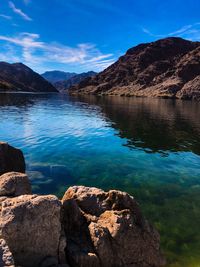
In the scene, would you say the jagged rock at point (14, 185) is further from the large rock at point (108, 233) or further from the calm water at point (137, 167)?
the calm water at point (137, 167)

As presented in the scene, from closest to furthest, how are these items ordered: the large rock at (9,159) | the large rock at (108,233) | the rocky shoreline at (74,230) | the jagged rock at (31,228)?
1. the jagged rock at (31,228)
2. the rocky shoreline at (74,230)
3. the large rock at (108,233)
4. the large rock at (9,159)

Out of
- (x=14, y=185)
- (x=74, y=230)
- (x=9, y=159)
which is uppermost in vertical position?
(x=14, y=185)

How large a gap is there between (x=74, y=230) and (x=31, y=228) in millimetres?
2955

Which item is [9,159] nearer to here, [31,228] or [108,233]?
[108,233]

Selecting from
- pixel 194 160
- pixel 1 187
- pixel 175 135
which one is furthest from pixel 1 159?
pixel 175 135

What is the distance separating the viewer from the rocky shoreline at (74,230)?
11.0 metres

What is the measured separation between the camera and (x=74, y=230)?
533 inches

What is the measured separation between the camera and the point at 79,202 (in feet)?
50.1

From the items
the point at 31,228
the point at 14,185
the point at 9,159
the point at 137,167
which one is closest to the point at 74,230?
the point at 31,228

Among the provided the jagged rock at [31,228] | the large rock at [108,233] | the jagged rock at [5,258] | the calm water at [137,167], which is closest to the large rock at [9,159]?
the calm water at [137,167]

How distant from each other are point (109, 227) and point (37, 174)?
15.3 metres

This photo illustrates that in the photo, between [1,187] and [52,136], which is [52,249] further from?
[52,136]

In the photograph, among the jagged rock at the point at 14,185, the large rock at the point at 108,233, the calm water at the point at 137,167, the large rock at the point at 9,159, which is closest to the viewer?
the large rock at the point at 108,233

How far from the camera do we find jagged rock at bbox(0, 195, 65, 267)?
10.9 m
